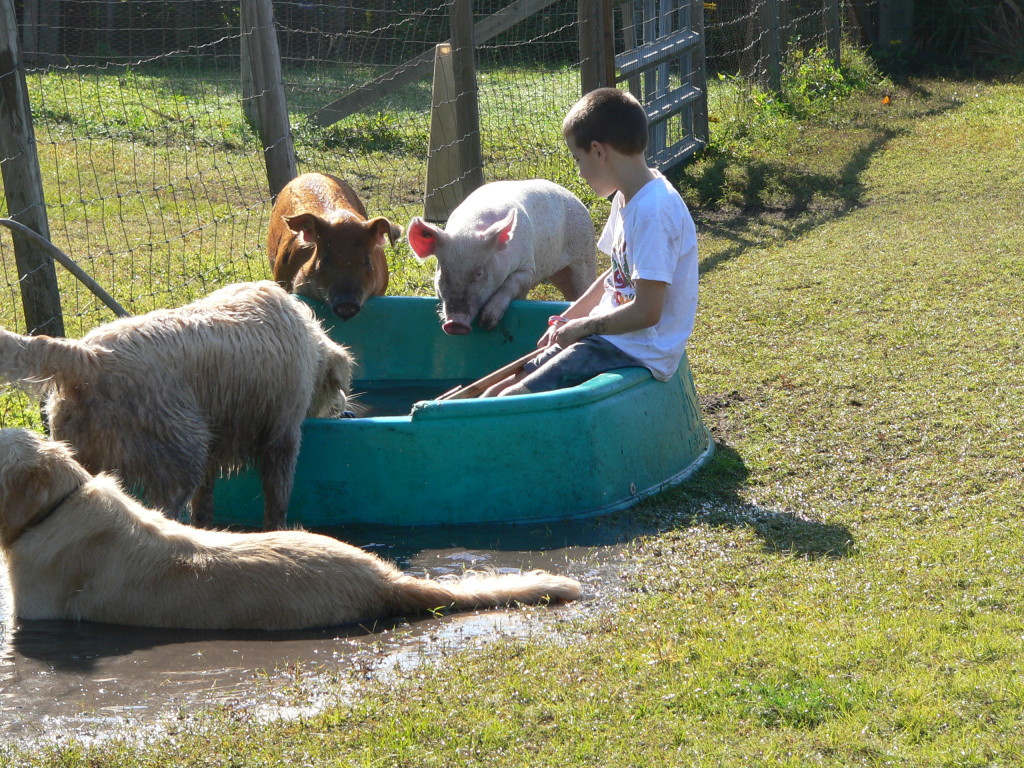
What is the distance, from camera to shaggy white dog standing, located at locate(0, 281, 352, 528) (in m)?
4.18

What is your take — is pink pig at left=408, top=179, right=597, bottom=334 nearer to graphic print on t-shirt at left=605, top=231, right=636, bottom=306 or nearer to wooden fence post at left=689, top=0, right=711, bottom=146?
graphic print on t-shirt at left=605, top=231, right=636, bottom=306

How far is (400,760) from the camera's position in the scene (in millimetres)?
2967

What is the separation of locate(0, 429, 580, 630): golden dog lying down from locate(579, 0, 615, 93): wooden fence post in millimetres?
6669

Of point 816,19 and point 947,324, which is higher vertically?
point 816,19

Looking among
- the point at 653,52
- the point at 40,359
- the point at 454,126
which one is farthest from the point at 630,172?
the point at 653,52

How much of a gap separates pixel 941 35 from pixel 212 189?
10993mm

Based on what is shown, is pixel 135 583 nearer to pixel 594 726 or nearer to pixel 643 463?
pixel 594 726

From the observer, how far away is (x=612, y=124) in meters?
5.09

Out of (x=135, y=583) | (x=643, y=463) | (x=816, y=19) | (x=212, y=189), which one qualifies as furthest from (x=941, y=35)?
(x=135, y=583)

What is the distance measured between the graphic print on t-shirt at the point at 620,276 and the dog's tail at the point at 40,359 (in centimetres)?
225

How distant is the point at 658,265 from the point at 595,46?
17.5 ft

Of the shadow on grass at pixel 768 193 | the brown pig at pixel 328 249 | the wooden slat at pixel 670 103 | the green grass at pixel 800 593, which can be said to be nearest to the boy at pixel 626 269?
the green grass at pixel 800 593

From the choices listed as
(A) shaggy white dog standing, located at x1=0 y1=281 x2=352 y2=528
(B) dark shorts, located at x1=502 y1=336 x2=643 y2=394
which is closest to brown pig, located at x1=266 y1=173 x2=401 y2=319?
(A) shaggy white dog standing, located at x1=0 y1=281 x2=352 y2=528

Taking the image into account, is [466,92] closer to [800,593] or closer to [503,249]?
[503,249]
